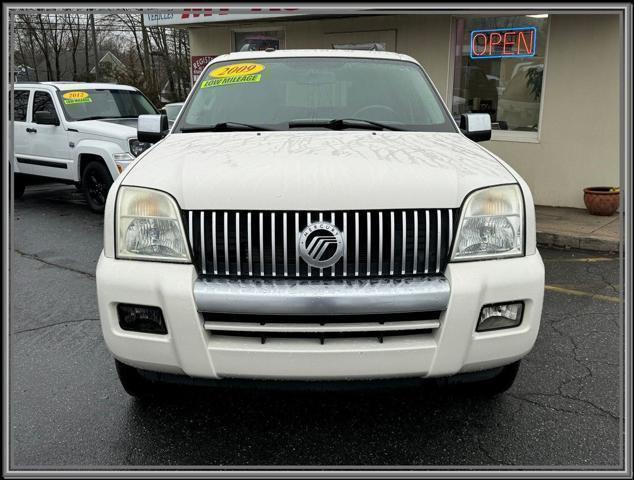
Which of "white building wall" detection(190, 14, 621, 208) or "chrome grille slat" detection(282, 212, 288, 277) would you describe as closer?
"chrome grille slat" detection(282, 212, 288, 277)

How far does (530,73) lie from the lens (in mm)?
8523

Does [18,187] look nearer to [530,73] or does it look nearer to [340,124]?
[340,124]

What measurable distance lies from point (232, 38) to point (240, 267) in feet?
33.4

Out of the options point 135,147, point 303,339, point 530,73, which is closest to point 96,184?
point 135,147

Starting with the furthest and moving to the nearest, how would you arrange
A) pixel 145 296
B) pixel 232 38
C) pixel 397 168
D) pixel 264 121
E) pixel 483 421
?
pixel 232 38 → pixel 264 121 → pixel 483 421 → pixel 397 168 → pixel 145 296

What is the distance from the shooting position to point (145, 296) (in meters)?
2.36

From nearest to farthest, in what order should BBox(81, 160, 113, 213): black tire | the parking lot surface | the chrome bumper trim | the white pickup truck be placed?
the chrome bumper trim
the parking lot surface
the white pickup truck
BBox(81, 160, 113, 213): black tire

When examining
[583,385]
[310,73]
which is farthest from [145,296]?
[583,385]

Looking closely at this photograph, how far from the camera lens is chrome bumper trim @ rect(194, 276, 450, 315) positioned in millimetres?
2293

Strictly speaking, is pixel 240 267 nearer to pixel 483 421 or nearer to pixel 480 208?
pixel 480 208

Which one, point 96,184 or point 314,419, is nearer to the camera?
point 314,419

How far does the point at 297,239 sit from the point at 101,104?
761 cm

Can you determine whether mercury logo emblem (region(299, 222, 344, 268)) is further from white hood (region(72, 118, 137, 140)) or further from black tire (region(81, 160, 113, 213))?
black tire (region(81, 160, 113, 213))

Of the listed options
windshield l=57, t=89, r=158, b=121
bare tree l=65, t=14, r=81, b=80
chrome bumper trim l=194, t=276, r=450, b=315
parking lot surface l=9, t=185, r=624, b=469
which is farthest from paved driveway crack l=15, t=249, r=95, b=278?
bare tree l=65, t=14, r=81, b=80
